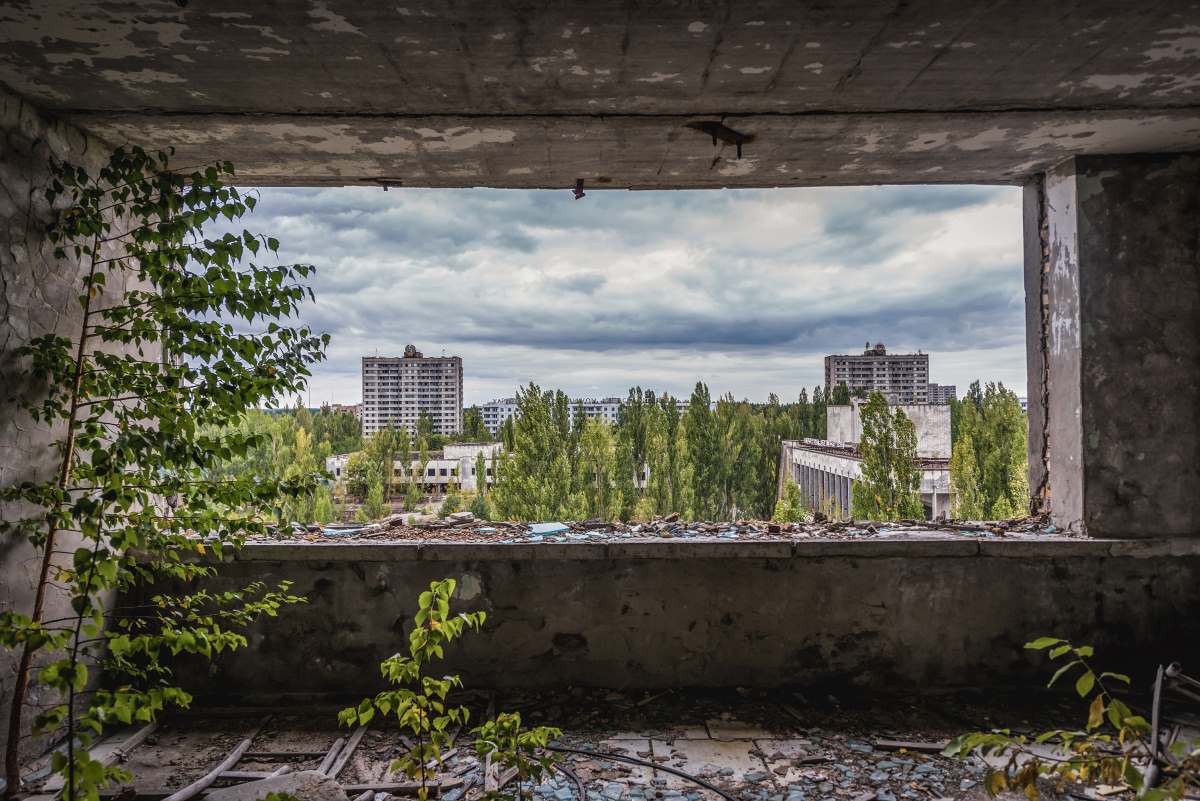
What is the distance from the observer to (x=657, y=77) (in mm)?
2510

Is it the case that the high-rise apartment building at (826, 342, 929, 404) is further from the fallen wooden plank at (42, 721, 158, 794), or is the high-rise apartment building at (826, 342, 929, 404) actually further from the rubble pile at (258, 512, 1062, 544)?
the fallen wooden plank at (42, 721, 158, 794)

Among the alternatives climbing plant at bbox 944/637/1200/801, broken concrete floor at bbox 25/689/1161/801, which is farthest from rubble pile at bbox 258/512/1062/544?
climbing plant at bbox 944/637/1200/801

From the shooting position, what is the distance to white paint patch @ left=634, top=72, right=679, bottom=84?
2.49 meters

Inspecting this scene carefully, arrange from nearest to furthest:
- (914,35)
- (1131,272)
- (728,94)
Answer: (914,35), (728,94), (1131,272)

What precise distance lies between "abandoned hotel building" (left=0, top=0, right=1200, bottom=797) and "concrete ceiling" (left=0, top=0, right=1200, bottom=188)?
0.9 inches

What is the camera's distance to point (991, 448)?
234 inches

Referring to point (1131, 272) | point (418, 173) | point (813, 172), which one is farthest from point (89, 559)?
point (1131, 272)

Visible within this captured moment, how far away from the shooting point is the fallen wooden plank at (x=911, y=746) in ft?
9.77

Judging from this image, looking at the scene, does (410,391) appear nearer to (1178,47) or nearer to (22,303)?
(22,303)

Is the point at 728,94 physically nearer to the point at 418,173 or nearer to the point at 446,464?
the point at 418,173

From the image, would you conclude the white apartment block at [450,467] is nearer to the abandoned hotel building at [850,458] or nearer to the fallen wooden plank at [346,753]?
the fallen wooden plank at [346,753]

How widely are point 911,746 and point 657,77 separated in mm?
3176

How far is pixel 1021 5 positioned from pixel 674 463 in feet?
19.1

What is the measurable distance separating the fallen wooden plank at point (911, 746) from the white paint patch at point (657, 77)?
123 inches
